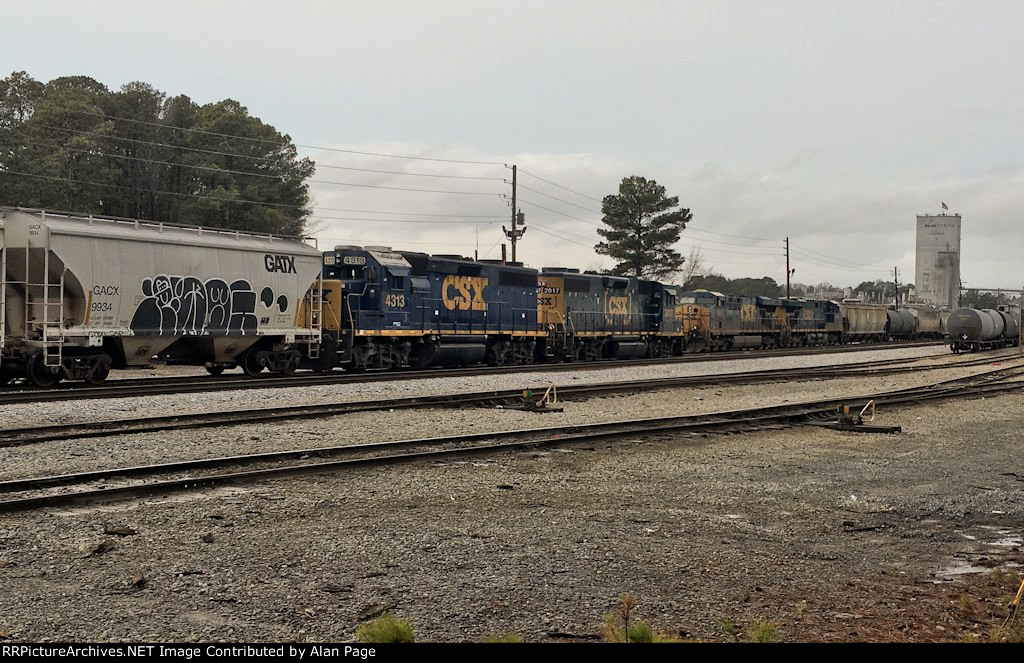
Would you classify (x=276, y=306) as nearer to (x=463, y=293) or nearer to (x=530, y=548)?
(x=463, y=293)

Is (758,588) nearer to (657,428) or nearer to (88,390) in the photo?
(657,428)

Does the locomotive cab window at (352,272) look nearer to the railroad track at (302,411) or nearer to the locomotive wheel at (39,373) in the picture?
the railroad track at (302,411)

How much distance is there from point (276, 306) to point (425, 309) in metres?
5.59

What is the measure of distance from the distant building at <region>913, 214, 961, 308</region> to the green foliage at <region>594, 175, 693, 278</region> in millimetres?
81882

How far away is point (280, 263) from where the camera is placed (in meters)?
22.0

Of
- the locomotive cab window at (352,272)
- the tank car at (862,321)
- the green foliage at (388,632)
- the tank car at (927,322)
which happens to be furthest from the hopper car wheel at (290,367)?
the tank car at (927,322)

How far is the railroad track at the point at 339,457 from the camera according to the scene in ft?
26.8

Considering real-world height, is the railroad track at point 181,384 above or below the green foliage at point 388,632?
above

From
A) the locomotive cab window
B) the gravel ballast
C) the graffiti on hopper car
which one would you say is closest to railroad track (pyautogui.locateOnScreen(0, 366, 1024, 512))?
the gravel ballast

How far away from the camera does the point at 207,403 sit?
16.0 meters

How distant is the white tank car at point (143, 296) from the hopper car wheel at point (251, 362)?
0.03 metres

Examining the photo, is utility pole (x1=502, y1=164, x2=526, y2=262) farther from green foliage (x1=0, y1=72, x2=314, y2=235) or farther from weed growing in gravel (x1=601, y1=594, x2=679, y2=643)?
weed growing in gravel (x1=601, y1=594, x2=679, y2=643)

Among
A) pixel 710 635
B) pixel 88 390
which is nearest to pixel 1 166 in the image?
pixel 88 390

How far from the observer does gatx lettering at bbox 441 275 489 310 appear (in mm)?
27375
